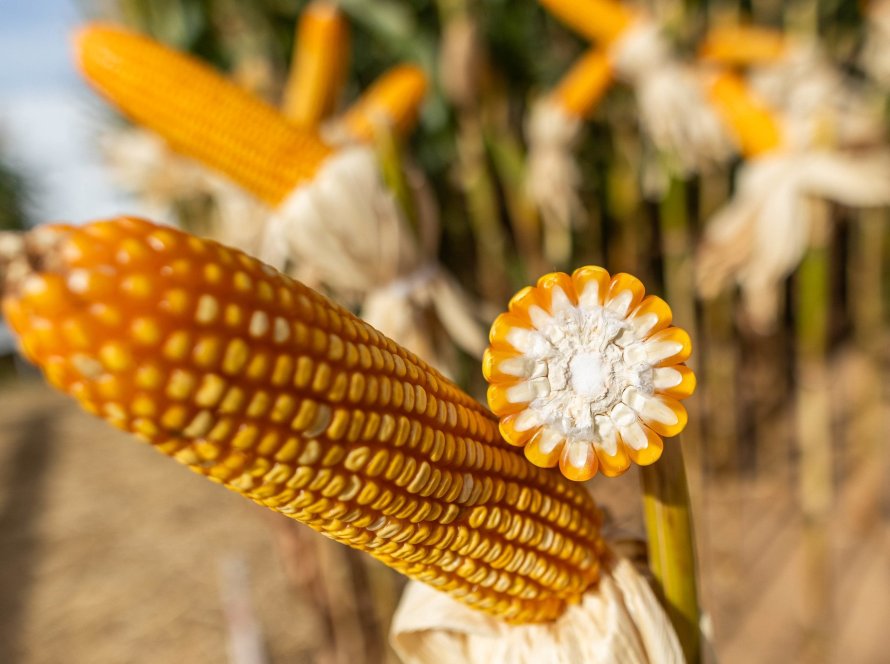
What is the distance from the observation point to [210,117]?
0.82 m

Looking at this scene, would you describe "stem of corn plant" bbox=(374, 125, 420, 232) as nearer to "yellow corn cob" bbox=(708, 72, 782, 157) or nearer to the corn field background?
the corn field background

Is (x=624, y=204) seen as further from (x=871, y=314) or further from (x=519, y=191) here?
(x=871, y=314)

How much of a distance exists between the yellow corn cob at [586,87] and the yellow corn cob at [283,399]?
1120mm

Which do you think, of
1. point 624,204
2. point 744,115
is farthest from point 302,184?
point 624,204

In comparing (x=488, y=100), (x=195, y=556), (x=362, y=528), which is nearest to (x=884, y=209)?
(x=488, y=100)

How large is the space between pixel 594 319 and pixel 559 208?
4.01ft

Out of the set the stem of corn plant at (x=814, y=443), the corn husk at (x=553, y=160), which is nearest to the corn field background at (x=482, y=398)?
the stem of corn plant at (x=814, y=443)

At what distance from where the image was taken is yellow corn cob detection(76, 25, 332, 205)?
2.67ft

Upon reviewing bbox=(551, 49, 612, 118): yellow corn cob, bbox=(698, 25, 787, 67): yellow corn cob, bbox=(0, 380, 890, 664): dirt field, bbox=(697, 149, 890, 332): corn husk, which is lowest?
bbox=(0, 380, 890, 664): dirt field

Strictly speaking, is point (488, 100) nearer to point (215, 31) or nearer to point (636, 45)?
point (636, 45)

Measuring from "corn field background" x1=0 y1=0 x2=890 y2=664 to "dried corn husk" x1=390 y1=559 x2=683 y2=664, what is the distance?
68cm

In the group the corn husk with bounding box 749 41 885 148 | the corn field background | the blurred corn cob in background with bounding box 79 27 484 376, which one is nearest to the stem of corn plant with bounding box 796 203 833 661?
the corn field background

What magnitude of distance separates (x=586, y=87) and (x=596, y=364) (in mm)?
1175

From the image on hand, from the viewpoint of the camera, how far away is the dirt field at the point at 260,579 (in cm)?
139
